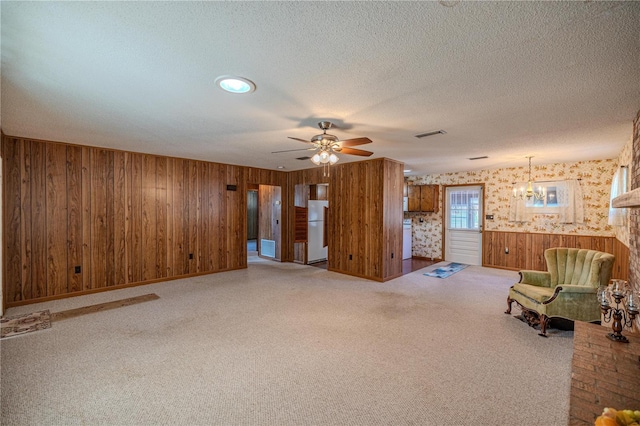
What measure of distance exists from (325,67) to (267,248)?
6.57m

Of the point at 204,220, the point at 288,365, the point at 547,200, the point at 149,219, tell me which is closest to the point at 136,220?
the point at 149,219

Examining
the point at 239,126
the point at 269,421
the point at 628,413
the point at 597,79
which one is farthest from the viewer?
the point at 239,126

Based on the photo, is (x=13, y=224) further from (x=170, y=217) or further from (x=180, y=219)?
(x=180, y=219)

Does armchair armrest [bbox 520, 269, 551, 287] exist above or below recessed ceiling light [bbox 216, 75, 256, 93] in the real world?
below

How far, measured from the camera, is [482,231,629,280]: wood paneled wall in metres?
5.48

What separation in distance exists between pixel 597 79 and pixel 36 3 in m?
3.52

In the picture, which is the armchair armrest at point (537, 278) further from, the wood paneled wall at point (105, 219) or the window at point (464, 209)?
the wood paneled wall at point (105, 219)

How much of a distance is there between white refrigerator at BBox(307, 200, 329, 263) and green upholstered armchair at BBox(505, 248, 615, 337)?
4.55 metres

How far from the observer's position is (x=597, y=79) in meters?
2.09

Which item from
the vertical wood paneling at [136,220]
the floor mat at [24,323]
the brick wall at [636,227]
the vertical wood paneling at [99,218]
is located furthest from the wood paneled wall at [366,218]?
the floor mat at [24,323]

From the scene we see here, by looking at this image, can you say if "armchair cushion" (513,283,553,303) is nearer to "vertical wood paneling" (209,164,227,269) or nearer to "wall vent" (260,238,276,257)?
"vertical wood paneling" (209,164,227,269)

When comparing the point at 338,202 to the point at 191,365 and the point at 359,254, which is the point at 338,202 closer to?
the point at 359,254

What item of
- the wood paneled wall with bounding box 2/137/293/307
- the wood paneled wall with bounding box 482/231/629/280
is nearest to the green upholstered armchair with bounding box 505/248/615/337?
the wood paneled wall with bounding box 482/231/629/280

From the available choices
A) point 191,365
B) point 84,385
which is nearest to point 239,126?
point 191,365
